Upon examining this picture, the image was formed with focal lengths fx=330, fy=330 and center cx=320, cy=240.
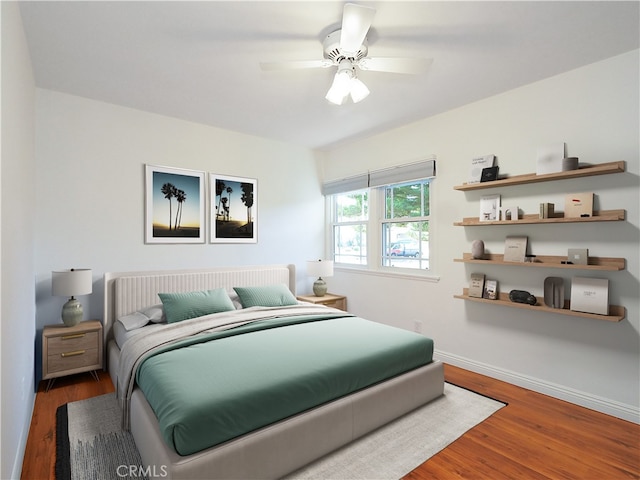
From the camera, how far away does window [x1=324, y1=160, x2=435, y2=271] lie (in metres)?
3.81

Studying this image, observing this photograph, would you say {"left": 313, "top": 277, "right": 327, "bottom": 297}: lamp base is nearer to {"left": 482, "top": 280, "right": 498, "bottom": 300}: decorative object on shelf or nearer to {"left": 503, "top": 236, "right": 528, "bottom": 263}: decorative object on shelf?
{"left": 482, "top": 280, "right": 498, "bottom": 300}: decorative object on shelf

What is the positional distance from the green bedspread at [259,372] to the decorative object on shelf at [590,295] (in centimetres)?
116

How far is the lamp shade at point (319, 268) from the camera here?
4391 millimetres

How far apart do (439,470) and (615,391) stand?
5.38 feet

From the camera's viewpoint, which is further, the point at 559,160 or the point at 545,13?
the point at 559,160

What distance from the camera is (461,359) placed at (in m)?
3.37

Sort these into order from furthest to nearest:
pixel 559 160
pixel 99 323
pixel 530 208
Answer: pixel 99 323 → pixel 530 208 → pixel 559 160

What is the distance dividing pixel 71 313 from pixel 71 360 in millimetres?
403

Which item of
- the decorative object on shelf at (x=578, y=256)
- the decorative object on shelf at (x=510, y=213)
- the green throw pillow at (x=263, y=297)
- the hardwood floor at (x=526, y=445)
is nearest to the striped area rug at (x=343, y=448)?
the hardwood floor at (x=526, y=445)

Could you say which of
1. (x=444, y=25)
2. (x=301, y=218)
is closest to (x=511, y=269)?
(x=444, y=25)

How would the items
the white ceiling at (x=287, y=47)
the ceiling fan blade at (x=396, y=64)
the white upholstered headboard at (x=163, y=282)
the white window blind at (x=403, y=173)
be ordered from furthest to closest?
the white window blind at (x=403, y=173)
the white upholstered headboard at (x=163, y=282)
the ceiling fan blade at (x=396, y=64)
the white ceiling at (x=287, y=47)

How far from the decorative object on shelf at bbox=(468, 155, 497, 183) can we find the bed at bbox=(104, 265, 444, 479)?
1.64 m

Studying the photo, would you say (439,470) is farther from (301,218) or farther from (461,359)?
(301,218)

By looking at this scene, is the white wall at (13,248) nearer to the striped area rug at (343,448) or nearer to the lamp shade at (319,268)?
the striped area rug at (343,448)
